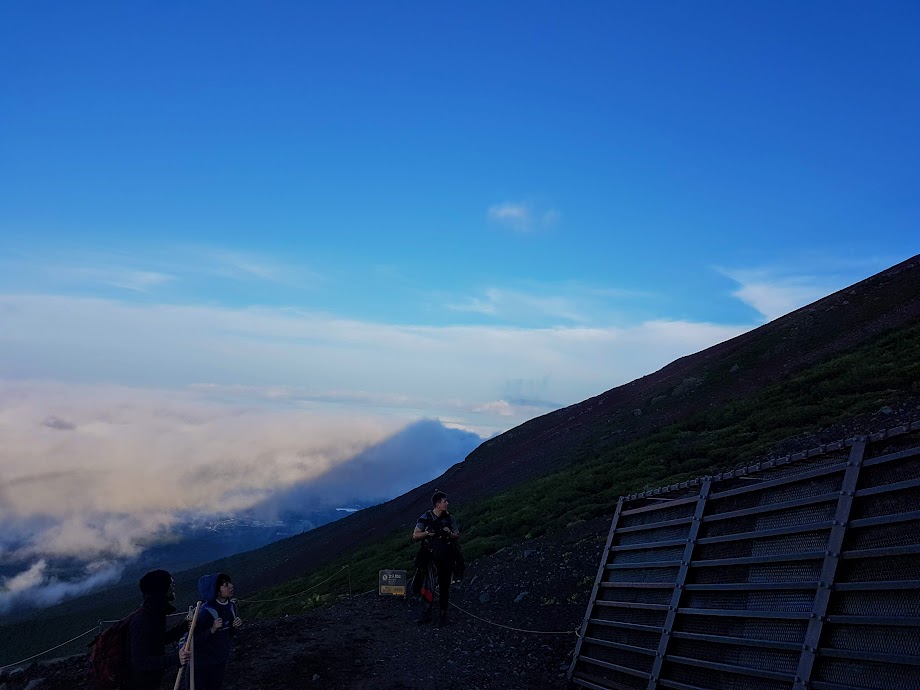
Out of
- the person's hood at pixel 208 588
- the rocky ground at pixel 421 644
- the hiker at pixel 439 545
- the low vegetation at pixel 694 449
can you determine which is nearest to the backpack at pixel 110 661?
the person's hood at pixel 208 588

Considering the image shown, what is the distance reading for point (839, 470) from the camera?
23.4ft

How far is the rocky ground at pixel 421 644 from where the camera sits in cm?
1148

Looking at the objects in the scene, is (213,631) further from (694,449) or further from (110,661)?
(694,449)

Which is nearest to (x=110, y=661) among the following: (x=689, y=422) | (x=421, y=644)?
(x=421, y=644)

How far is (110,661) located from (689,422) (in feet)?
103

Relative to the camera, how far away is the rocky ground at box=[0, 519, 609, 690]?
452 inches

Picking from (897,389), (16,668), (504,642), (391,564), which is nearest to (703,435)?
(897,389)

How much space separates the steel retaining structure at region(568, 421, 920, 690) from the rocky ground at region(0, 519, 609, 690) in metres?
2.30

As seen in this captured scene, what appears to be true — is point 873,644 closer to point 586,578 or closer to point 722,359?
point 586,578

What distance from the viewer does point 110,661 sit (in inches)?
276

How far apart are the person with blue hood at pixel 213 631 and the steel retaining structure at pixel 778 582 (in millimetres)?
5184

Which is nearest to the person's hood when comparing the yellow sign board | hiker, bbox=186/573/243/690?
hiker, bbox=186/573/243/690

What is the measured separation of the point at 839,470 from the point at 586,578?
33.2 ft

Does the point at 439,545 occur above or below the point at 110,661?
above
